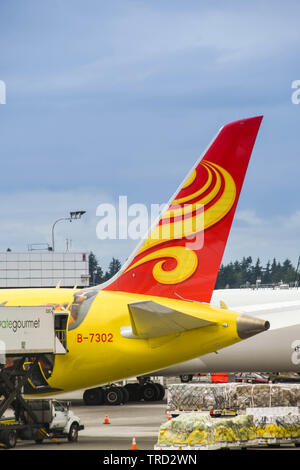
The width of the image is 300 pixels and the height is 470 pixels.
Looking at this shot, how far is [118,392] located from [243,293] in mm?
9231

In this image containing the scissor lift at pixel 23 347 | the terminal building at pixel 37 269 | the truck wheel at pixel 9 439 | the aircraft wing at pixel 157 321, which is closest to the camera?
the aircraft wing at pixel 157 321

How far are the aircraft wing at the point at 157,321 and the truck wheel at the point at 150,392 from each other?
2460 cm

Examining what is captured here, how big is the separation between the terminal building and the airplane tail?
59747 mm

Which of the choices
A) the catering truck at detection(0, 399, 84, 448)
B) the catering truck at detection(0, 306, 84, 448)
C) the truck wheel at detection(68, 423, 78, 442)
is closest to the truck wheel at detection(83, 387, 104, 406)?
the truck wheel at detection(68, 423, 78, 442)

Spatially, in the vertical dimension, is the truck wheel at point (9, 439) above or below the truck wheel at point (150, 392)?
above

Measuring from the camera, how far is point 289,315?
158ft

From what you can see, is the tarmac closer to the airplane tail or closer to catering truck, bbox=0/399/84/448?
catering truck, bbox=0/399/84/448

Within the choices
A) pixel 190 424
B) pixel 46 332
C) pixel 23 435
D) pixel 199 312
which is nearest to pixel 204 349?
pixel 199 312

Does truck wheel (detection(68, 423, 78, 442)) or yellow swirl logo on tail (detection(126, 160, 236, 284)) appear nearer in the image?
yellow swirl logo on tail (detection(126, 160, 236, 284))

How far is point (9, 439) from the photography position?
28953 millimetres

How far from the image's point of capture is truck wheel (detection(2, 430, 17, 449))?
28.8 meters

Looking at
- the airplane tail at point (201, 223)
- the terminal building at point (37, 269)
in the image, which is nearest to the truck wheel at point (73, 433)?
the airplane tail at point (201, 223)

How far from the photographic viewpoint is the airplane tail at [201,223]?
2930 centimetres

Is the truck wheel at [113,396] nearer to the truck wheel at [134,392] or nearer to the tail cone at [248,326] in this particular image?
the truck wheel at [134,392]
